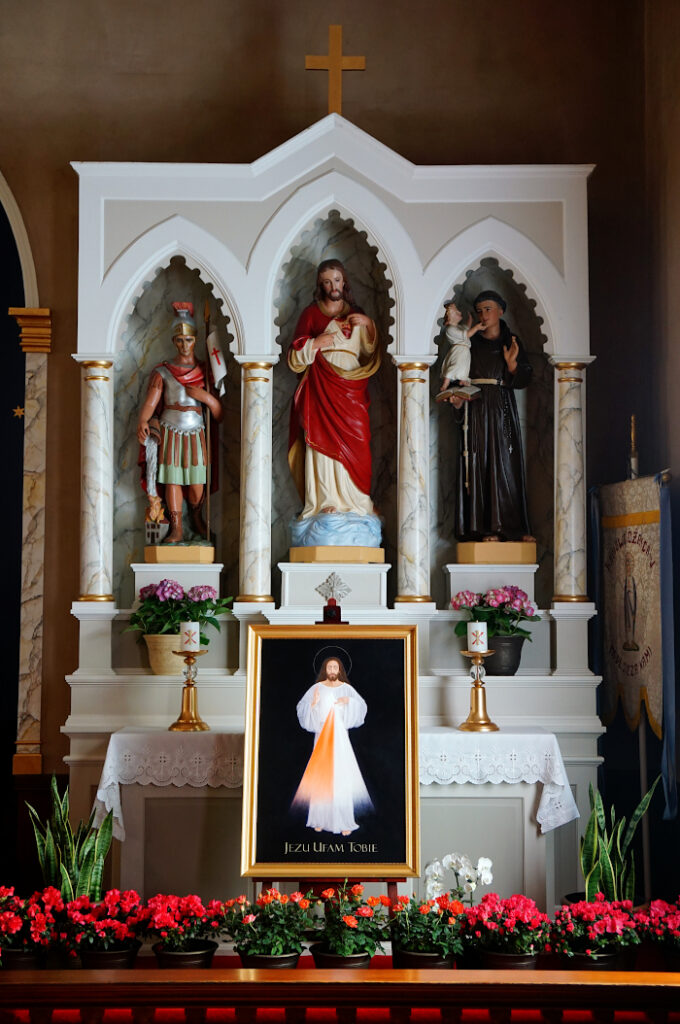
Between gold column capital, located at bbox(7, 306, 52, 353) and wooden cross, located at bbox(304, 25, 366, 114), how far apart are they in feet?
7.14

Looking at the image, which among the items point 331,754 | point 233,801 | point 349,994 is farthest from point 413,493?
point 349,994

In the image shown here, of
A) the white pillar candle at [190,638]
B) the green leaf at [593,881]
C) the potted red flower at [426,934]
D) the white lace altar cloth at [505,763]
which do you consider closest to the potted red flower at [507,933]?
the potted red flower at [426,934]

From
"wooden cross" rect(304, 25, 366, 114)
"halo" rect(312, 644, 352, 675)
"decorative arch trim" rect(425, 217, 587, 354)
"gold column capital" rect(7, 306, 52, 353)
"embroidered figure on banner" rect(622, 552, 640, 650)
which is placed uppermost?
"wooden cross" rect(304, 25, 366, 114)

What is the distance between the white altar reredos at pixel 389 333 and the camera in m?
6.45

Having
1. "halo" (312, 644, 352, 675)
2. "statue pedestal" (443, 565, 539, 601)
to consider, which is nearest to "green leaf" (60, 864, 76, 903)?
"halo" (312, 644, 352, 675)

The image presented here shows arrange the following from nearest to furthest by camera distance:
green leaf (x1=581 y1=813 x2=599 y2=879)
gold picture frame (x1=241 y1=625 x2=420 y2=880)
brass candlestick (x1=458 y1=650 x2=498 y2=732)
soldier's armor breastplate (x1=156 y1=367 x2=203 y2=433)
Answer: green leaf (x1=581 y1=813 x2=599 y2=879)
gold picture frame (x1=241 y1=625 x2=420 y2=880)
brass candlestick (x1=458 y1=650 x2=498 y2=732)
soldier's armor breastplate (x1=156 y1=367 x2=203 y2=433)

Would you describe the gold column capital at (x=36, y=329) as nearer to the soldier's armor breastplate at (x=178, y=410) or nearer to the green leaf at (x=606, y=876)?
the soldier's armor breastplate at (x=178, y=410)

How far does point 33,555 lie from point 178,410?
1.37m

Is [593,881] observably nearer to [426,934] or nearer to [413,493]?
[426,934]

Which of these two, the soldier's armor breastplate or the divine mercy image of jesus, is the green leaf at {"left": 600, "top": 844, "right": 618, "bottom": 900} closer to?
the divine mercy image of jesus

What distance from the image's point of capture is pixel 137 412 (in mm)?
7031

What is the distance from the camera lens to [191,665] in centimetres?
608

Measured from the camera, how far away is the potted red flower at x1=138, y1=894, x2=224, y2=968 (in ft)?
12.8

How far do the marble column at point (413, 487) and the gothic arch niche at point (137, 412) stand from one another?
108 centimetres
